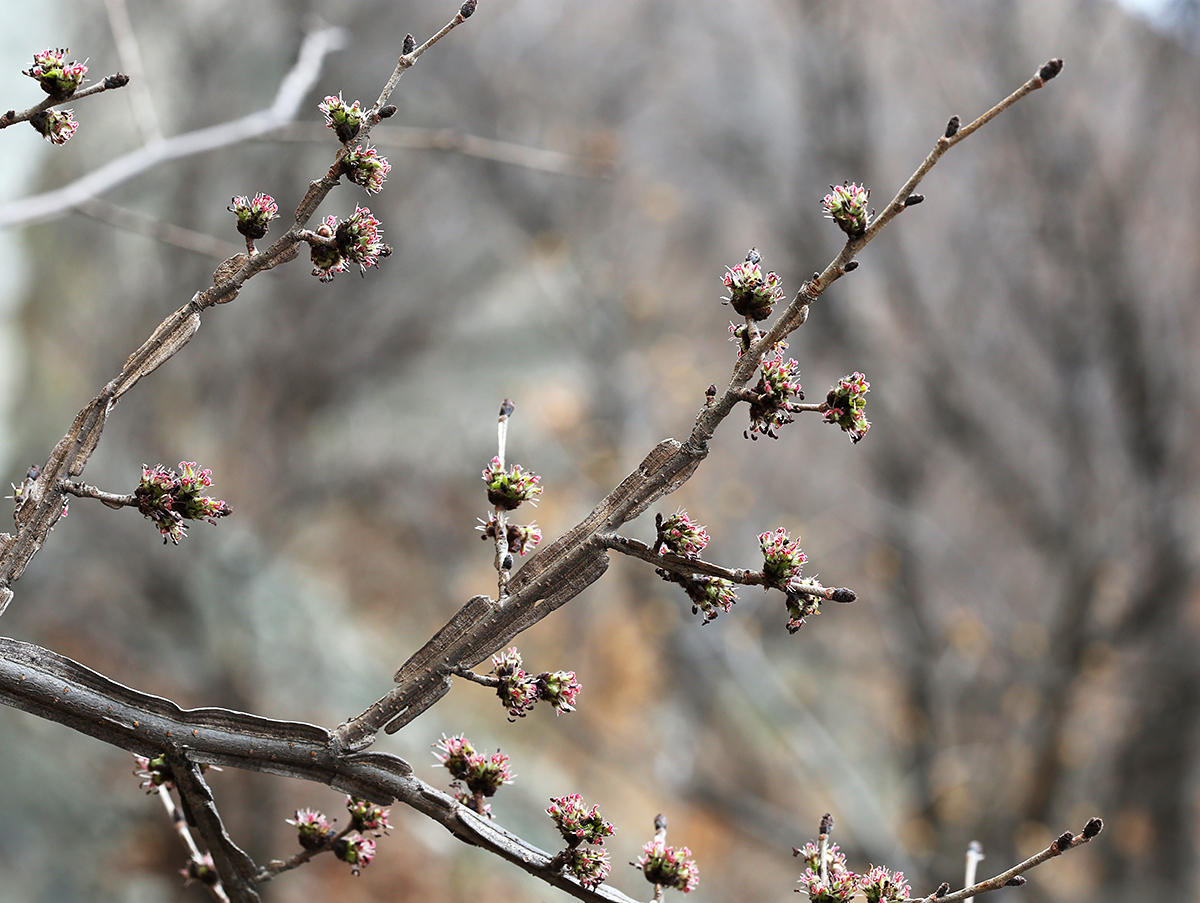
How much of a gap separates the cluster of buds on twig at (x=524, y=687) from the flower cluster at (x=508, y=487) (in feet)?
0.72

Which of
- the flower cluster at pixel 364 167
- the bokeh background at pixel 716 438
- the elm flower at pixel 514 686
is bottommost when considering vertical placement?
the elm flower at pixel 514 686

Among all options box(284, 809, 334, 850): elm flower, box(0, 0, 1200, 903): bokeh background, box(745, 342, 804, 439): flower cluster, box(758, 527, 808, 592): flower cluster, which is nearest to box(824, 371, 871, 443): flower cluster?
box(745, 342, 804, 439): flower cluster

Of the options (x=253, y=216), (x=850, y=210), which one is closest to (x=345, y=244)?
(x=253, y=216)

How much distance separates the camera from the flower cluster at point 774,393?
1.16m

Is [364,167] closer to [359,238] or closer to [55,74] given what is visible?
[359,238]

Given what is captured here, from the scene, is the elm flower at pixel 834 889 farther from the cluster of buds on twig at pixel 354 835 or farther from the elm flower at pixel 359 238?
the elm flower at pixel 359 238

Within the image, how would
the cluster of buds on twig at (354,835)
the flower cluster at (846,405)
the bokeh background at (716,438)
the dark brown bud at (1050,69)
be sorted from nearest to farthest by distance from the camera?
the dark brown bud at (1050,69)
the flower cluster at (846,405)
the cluster of buds on twig at (354,835)
the bokeh background at (716,438)

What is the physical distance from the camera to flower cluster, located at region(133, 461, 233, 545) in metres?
1.24

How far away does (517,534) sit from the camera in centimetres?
136

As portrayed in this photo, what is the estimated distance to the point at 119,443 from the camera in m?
7.37

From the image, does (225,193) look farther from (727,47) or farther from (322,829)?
(322,829)

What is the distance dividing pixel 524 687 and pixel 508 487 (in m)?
0.28

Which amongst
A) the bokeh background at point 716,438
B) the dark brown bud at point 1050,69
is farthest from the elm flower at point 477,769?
the bokeh background at point 716,438

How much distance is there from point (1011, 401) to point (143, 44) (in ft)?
26.4
